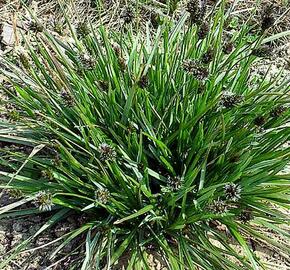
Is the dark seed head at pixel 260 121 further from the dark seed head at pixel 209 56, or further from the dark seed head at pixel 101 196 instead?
the dark seed head at pixel 101 196

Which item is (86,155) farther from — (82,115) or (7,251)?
(7,251)

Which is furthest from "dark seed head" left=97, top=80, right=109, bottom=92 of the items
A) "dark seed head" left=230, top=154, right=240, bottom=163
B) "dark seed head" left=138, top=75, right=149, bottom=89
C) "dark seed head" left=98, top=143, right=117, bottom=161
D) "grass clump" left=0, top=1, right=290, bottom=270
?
"dark seed head" left=230, top=154, right=240, bottom=163

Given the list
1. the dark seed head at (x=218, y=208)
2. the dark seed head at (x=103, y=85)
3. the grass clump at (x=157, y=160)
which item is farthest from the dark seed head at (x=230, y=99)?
the dark seed head at (x=103, y=85)

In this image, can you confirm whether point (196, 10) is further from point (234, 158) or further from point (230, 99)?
point (234, 158)

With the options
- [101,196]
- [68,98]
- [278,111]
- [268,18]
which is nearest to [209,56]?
[268,18]

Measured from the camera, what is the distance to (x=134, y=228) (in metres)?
2.51

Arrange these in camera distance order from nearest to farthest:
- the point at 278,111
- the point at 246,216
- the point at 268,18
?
1. the point at 268,18
2. the point at 246,216
3. the point at 278,111

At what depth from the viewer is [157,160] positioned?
2639mm

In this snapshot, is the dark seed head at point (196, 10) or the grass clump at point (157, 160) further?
the grass clump at point (157, 160)

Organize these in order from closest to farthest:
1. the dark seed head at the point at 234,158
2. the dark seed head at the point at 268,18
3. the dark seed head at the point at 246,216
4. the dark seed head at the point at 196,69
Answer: the dark seed head at the point at 196,69 < the dark seed head at the point at 268,18 < the dark seed head at the point at 246,216 < the dark seed head at the point at 234,158

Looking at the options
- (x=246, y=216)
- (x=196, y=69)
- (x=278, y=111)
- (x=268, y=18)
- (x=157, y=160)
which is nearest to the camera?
(x=196, y=69)

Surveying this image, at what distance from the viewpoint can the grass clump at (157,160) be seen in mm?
2359

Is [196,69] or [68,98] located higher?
[196,69]

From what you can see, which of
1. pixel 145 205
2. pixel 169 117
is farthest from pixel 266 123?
pixel 145 205
